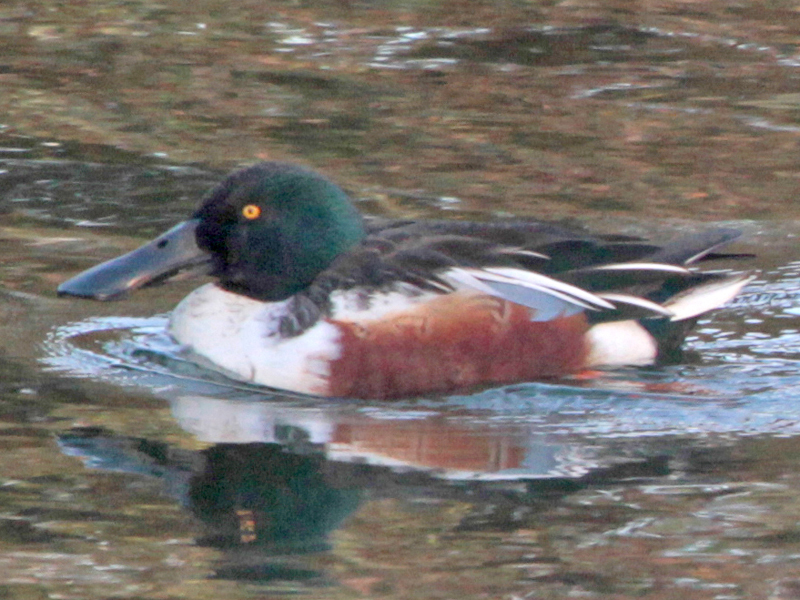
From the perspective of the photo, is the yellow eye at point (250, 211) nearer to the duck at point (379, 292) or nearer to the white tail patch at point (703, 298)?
the duck at point (379, 292)

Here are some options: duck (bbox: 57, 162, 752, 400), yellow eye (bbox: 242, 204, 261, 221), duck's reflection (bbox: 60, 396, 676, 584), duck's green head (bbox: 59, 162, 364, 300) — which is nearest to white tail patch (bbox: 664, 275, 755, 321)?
duck (bbox: 57, 162, 752, 400)

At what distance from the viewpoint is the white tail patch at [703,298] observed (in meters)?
6.14

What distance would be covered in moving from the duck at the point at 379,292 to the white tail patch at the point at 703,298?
7 centimetres

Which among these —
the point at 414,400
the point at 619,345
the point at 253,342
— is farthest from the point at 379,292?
the point at 619,345

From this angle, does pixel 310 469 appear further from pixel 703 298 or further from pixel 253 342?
pixel 703 298

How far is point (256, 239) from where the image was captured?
19.1ft

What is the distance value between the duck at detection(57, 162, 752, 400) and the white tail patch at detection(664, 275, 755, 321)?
7cm

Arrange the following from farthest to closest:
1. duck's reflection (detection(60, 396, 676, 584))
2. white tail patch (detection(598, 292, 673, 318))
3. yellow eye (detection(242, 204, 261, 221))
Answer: white tail patch (detection(598, 292, 673, 318)), yellow eye (detection(242, 204, 261, 221)), duck's reflection (detection(60, 396, 676, 584))

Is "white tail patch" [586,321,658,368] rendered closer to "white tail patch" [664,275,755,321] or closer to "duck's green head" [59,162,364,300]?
"white tail patch" [664,275,755,321]

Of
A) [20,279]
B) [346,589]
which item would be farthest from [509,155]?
[346,589]

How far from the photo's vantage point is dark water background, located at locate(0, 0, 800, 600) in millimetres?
4254

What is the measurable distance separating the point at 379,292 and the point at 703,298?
1369mm

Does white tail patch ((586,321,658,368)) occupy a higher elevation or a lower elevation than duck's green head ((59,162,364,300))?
lower

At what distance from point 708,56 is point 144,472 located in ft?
19.4
